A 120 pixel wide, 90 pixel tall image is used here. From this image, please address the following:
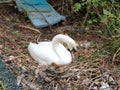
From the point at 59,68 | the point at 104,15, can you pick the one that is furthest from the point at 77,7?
the point at 59,68

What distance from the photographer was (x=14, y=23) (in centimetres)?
484

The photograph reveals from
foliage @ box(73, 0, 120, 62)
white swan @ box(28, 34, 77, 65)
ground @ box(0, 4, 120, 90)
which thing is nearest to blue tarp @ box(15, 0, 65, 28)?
ground @ box(0, 4, 120, 90)

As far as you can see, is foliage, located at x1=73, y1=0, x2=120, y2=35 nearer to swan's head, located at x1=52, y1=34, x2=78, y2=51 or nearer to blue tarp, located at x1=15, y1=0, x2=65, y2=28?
blue tarp, located at x1=15, y1=0, x2=65, y2=28

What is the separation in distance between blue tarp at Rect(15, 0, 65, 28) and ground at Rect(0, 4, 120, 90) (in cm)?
10

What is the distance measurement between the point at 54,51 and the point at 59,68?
21 cm

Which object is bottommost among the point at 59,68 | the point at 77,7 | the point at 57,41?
the point at 59,68

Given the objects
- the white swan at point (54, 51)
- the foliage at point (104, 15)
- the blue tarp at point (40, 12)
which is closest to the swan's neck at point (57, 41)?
the white swan at point (54, 51)

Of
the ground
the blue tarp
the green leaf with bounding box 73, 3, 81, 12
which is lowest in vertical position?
the ground

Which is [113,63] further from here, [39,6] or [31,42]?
[39,6]

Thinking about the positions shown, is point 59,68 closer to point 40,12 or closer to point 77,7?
point 77,7

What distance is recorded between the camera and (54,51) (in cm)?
407

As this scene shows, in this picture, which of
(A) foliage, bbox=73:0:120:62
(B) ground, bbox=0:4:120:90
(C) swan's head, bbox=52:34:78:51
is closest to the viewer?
(B) ground, bbox=0:4:120:90

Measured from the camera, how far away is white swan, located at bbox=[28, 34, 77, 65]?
13.1ft

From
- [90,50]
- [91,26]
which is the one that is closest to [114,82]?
[90,50]
